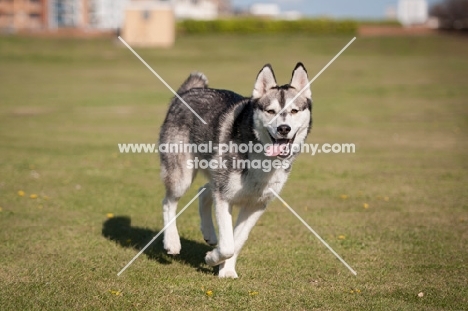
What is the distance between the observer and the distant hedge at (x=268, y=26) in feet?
250

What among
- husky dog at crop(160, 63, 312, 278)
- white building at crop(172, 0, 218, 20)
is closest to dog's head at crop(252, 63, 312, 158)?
husky dog at crop(160, 63, 312, 278)

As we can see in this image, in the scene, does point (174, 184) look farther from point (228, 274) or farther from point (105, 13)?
point (105, 13)

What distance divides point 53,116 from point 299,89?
18.6 m

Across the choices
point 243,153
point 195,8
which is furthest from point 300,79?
point 195,8

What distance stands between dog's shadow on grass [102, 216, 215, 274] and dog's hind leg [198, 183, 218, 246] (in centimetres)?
29

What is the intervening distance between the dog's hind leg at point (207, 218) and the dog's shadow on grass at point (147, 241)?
0.29 m

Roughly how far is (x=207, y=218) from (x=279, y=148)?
1.82 metres

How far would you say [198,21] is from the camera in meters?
76.4

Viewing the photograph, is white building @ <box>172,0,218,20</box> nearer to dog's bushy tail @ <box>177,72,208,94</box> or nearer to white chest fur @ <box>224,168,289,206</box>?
dog's bushy tail @ <box>177,72,208,94</box>

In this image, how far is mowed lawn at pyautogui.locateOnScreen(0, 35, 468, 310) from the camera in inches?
268

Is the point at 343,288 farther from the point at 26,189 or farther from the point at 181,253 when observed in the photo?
the point at 26,189

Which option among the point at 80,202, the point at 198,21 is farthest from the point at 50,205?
the point at 198,21

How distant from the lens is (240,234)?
748cm

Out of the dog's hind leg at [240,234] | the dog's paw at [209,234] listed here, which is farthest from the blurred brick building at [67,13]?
the dog's hind leg at [240,234]
